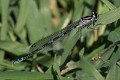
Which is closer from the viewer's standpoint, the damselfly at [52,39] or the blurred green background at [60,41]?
the blurred green background at [60,41]

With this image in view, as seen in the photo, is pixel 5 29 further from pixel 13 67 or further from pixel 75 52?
pixel 75 52

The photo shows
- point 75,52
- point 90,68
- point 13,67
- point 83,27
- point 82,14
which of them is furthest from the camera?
point 82,14

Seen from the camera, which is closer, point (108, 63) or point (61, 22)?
point (108, 63)

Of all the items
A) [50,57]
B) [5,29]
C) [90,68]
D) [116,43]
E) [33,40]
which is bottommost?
[90,68]

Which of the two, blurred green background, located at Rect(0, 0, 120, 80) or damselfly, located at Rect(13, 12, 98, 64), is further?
damselfly, located at Rect(13, 12, 98, 64)

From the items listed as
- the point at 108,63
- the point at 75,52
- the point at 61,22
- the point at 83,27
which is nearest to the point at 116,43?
the point at 108,63

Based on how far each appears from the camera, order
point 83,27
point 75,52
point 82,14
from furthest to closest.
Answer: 1. point 82,14
2. point 75,52
3. point 83,27

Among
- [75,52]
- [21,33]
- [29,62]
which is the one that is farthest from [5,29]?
[75,52]

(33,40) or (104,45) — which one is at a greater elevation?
(33,40)
